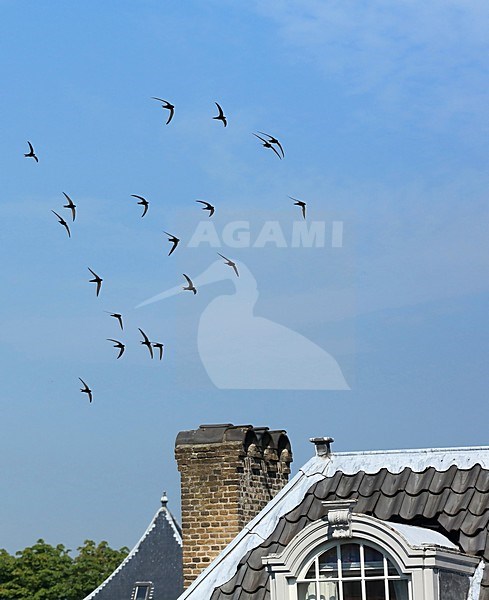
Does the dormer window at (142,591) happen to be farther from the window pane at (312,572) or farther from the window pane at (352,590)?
the window pane at (352,590)

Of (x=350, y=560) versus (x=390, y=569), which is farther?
(x=350, y=560)

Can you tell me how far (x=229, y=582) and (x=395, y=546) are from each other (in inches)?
117

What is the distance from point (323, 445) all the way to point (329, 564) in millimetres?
3212

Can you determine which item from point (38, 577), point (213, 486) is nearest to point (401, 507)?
point (213, 486)

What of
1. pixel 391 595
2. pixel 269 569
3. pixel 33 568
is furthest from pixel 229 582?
pixel 33 568

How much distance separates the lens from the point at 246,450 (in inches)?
677

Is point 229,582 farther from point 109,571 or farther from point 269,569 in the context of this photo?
point 109,571

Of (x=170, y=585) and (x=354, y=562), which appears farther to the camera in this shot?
(x=170, y=585)

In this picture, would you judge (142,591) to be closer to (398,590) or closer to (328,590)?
(328,590)

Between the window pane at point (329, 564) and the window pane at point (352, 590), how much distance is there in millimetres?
186

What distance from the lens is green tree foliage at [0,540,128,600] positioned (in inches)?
2869

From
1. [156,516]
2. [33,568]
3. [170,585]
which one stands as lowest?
[170,585]

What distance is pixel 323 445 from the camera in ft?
55.5

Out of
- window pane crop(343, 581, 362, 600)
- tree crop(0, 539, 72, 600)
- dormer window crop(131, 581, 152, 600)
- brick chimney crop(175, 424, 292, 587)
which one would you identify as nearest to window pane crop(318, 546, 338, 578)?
window pane crop(343, 581, 362, 600)
